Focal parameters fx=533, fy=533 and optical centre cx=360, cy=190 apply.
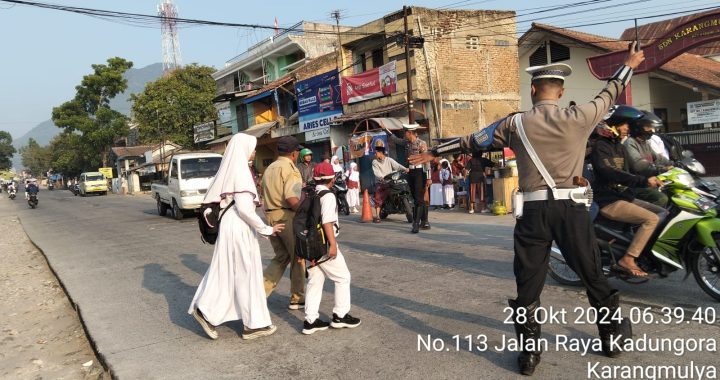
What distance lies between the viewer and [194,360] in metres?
4.09

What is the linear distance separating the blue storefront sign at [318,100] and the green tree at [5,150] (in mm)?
93590

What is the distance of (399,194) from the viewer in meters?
11.7

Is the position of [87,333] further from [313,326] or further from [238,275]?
[313,326]

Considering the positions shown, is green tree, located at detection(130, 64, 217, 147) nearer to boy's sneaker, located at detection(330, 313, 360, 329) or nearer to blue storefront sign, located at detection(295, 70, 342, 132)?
blue storefront sign, located at detection(295, 70, 342, 132)

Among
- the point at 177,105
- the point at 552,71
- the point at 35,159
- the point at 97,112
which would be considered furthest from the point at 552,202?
the point at 35,159

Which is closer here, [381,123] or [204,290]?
[204,290]

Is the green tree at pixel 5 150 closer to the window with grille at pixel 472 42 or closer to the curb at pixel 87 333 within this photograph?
the window with grille at pixel 472 42

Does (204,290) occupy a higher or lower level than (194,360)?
higher

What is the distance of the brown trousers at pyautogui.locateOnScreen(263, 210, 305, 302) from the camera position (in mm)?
4934

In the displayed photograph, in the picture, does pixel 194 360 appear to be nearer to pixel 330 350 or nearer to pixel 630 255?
pixel 330 350

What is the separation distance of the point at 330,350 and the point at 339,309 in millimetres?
478

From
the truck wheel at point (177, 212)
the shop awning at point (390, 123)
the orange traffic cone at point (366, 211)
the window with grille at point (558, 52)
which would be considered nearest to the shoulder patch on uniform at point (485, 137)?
the orange traffic cone at point (366, 211)

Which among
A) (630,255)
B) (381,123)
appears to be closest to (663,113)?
(381,123)

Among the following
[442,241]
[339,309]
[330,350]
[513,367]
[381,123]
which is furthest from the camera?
[381,123]
